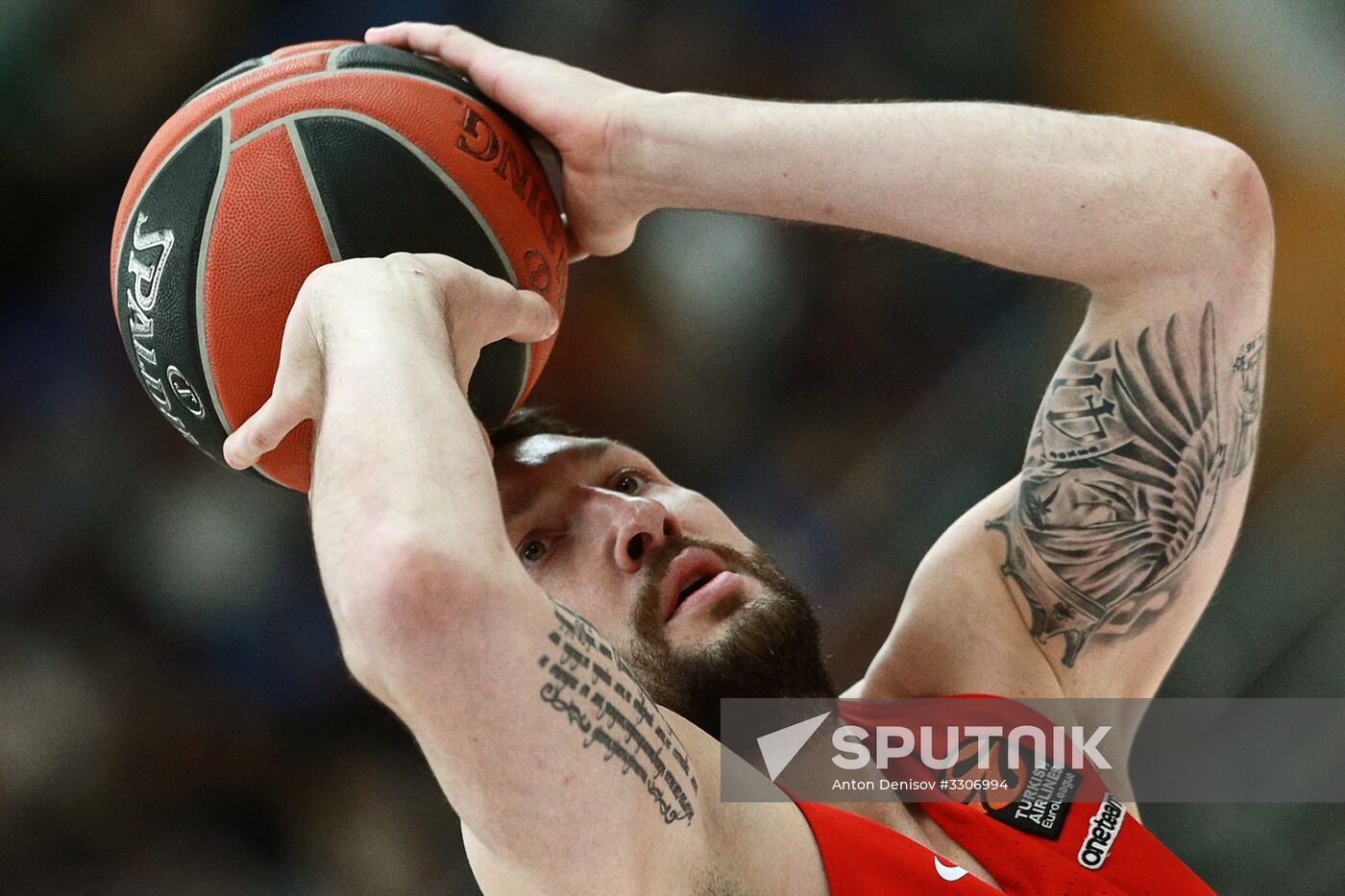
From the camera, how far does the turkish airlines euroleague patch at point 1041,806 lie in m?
2.16

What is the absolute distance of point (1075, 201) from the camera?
1972 millimetres

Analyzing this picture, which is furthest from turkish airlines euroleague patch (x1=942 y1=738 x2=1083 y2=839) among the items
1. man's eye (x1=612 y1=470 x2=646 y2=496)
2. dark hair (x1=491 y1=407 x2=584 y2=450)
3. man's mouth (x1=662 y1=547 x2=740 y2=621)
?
dark hair (x1=491 y1=407 x2=584 y2=450)

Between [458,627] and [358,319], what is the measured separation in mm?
420

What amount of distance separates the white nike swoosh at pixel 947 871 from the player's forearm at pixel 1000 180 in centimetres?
96

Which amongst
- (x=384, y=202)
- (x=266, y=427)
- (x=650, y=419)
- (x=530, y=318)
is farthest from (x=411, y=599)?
(x=650, y=419)

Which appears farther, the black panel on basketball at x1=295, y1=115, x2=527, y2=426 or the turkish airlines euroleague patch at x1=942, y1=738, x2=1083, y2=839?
the turkish airlines euroleague patch at x1=942, y1=738, x2=1083, y2=839

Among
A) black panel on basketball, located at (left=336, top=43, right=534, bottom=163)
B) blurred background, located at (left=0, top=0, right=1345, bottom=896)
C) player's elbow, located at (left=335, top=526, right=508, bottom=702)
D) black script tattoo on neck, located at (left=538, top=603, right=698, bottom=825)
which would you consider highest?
black panel on basketball, located at (left=336, top=43, right=534, bottom=163)

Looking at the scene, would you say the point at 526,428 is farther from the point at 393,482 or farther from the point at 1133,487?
the point at 393,482

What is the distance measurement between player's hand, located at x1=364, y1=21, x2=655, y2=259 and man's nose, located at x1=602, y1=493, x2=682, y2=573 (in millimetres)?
507

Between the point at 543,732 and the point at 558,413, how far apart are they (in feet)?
9.08

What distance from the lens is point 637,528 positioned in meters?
2.21

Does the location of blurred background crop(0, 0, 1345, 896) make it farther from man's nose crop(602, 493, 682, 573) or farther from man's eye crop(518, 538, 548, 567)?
man's nose crop(602, 493, 682, 573)

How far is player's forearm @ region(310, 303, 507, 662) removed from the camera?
1.19m

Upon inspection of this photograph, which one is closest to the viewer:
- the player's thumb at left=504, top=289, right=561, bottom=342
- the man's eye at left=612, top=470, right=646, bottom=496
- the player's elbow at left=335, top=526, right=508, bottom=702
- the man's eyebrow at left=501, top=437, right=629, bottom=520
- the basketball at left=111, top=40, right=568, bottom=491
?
the player's elbow at left=335, top=526, right=508, bottom=702
